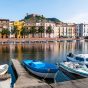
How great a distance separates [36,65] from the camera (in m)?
31.2

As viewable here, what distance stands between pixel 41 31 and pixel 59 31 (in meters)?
35.7

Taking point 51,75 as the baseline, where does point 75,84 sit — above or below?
above

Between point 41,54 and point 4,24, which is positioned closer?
point 41,54

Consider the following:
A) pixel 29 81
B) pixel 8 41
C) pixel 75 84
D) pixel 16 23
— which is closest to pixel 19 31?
pixel 16 23

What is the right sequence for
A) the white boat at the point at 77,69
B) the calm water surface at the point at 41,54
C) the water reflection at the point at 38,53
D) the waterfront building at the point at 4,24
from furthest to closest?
the waterfront building at the point at 4,24 → the water reflection at the point at 38,53 → the calm water surface at the point at 41,54 → the white boat at the point at 77,69

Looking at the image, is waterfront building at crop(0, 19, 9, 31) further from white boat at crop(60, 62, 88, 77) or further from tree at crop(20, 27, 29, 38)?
white boat at crop(60, 62, 88, 77)

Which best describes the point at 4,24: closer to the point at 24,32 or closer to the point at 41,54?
the point at 24,32

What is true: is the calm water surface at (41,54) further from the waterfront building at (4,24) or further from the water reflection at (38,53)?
the waterfront building at (4,24)

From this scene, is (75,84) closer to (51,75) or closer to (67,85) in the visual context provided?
(67,85)

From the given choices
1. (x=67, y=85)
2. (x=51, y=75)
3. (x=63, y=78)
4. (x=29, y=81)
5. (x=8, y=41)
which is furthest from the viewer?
(x=8, y=41)

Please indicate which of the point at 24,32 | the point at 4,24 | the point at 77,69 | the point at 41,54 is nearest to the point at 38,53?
the point at 41,54

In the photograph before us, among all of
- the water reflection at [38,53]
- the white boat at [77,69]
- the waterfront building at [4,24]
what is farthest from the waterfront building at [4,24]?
the white boat at [77,69]

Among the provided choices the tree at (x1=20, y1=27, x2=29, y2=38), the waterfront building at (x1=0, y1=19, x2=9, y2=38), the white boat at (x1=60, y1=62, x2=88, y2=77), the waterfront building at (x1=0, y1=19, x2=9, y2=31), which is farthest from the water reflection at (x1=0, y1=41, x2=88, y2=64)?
the waterfront building at (x1=0, y1=19, x2=9, y2=31)

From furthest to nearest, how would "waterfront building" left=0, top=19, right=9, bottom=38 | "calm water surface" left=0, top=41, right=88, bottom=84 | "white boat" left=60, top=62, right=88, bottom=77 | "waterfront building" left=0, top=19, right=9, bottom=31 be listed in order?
"waterfront building" left=0, top=19, right=9, bottom=31 → "waterfront building" left=0, top=19, right=9, bottom=38 → "calm water surface" left=0, top=41, right=88, bottom=84 → "white boat" left=60, top=62, right=88, bottom=77
